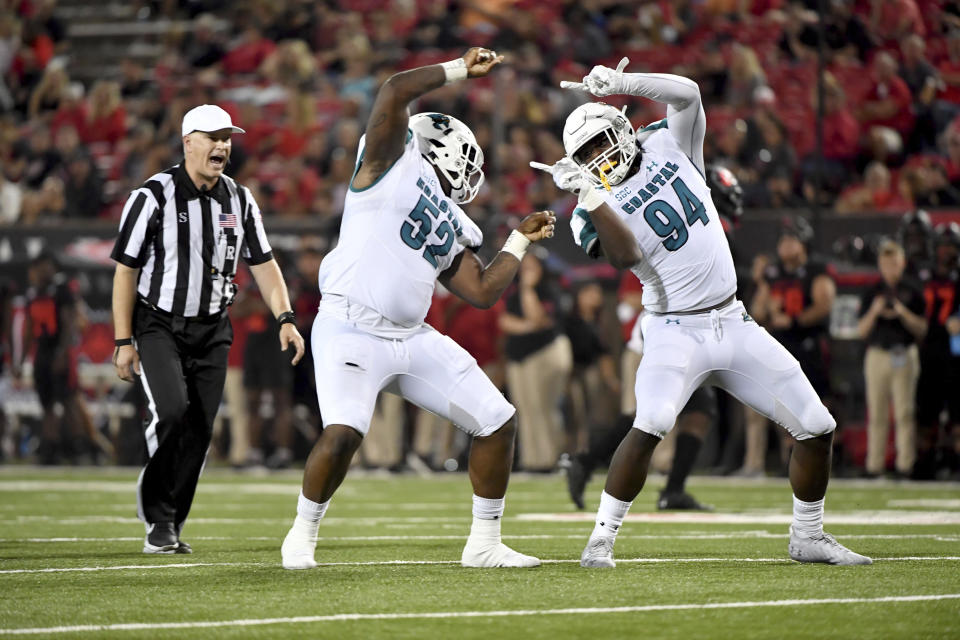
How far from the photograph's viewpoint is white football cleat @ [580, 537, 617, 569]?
18.7 feet

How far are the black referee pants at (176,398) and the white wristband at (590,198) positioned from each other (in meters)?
2.03

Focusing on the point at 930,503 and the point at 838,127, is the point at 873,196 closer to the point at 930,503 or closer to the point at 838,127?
the point at 838,127

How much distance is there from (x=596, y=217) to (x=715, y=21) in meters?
10.4

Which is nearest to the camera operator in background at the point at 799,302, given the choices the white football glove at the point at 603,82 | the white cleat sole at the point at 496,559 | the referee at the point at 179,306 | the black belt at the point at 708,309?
the black belt at the point at 708,309

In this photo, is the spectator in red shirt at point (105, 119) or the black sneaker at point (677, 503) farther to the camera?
the spectator in red shirt at point (105, 119)

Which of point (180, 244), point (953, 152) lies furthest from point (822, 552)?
point (953, 152)

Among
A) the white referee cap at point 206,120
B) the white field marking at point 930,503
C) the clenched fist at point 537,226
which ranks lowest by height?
the white field marking at point 930,503

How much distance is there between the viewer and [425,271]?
5754 mm

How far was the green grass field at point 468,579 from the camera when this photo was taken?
4.27 meters

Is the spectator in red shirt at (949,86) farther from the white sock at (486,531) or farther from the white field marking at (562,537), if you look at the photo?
the white sock at (486,531)

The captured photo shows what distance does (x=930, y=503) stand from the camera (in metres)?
9.40

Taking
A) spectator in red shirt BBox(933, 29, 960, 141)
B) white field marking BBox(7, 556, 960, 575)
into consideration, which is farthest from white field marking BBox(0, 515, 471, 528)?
spectator in red shirt BBox(933, 29, 960, 141)

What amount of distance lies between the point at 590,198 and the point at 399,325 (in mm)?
870

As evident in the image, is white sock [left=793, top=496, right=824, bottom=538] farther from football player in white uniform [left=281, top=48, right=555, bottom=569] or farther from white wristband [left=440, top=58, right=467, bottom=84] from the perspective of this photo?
white wristband [left=440, top=58, right=467, bottom=84]
